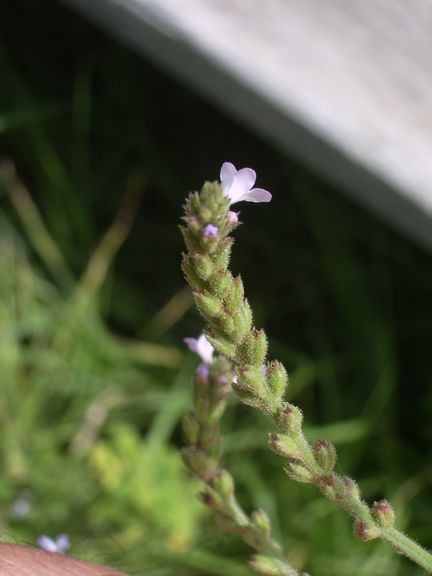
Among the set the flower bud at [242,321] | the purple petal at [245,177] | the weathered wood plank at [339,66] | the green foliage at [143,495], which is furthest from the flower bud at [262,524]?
the green foliage at [143,495]

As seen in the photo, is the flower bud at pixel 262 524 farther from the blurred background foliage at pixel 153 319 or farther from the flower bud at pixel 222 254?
the blurred background foliage at pixel 153 319

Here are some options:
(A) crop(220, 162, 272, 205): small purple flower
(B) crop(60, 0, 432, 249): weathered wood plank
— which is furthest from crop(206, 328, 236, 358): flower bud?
(B) crop(60, 0, 432, 249): weathered wood plank

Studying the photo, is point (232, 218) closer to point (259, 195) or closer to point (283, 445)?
point (259, 195)

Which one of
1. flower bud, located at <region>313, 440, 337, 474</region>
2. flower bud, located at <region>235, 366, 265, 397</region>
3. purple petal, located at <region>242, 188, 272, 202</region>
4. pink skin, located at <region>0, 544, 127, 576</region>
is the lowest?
pink skin, located at <region>0, 544, 127, 576</region>

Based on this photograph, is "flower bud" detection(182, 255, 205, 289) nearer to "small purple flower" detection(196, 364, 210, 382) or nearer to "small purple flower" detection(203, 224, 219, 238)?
"small purple flower" detection(203, 224, 219, 238)

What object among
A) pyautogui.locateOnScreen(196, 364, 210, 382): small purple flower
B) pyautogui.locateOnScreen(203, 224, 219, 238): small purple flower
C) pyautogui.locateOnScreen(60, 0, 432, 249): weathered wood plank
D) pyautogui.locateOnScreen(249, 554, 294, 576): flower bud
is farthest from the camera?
pyautogui.locateOnScreen(60, 0, 432, 249): weathered wood plank

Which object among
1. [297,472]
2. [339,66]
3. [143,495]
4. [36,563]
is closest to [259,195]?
[297,472]
